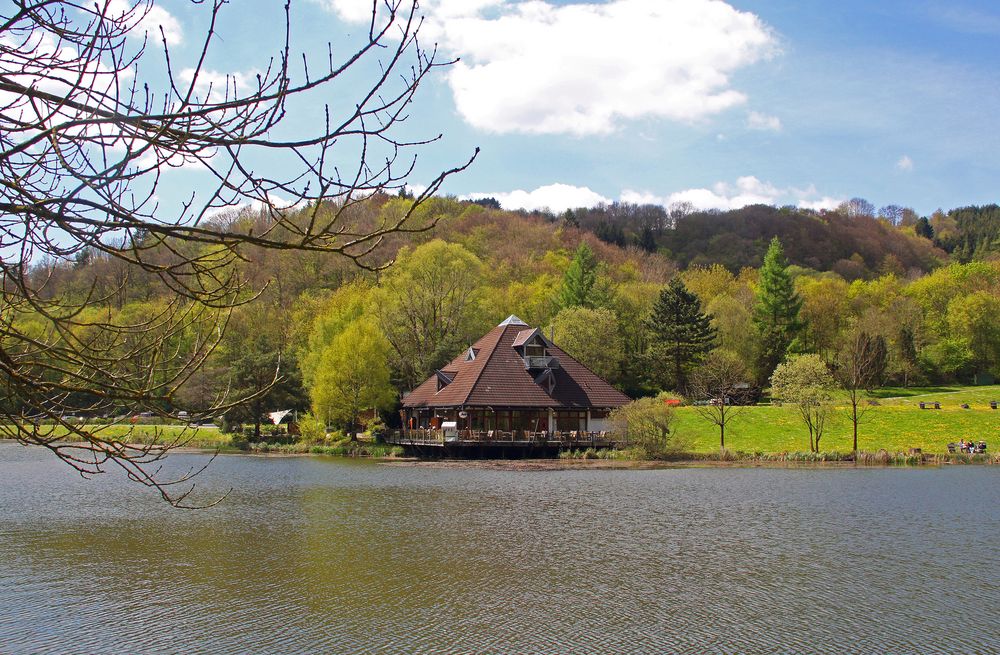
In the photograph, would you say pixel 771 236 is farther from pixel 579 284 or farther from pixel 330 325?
pixel 330 325

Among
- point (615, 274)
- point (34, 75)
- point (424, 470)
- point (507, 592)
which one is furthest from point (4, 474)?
point (615, 274)

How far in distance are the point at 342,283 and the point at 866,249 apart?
65.9 metres

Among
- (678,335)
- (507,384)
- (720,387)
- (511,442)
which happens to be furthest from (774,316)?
(511,442)

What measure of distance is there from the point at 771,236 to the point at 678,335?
5190 centimetres

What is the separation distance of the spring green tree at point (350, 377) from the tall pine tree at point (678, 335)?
70.9 feet

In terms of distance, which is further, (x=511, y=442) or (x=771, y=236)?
(x=771, y=236)

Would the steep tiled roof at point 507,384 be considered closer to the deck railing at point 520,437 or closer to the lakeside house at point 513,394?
the lakeside house at point 513,394

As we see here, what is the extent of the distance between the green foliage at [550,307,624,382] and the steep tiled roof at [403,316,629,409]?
865 cm

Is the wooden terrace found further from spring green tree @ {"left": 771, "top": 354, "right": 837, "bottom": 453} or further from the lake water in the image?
the lake water

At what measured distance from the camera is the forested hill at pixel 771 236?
9981 cm

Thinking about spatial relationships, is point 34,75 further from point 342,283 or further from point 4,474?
point 342,283

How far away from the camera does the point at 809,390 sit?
38625mm

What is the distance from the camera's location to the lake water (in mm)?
10258

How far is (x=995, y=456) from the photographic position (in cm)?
3525
